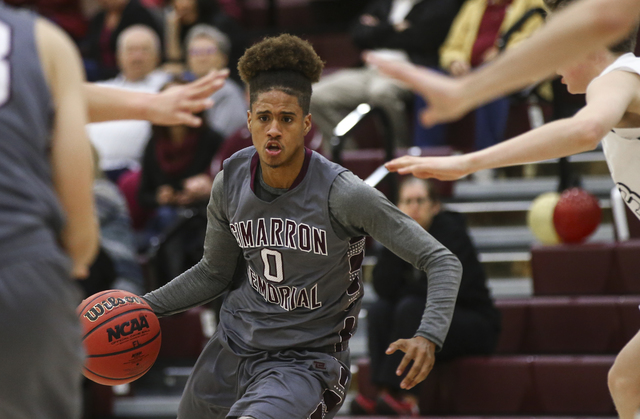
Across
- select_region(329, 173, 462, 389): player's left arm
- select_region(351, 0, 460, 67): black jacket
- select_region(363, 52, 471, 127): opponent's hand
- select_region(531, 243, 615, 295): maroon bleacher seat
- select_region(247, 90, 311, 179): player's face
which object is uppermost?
select_region(351, 0, 460, 67): black jacket

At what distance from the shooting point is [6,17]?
2.03 m

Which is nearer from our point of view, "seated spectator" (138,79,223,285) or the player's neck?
the player's neck

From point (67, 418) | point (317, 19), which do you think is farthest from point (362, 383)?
point (317, 19)

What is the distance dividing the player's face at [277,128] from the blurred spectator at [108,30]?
5425 millimetres

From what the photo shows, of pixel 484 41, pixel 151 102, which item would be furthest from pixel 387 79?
pixel 151 102

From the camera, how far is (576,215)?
17.5 feet

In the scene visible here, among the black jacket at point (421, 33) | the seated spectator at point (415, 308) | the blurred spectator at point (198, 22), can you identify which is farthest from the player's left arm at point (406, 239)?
the blurred spectator at point (198, 22)

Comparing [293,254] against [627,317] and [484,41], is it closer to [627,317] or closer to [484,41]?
[627,317]

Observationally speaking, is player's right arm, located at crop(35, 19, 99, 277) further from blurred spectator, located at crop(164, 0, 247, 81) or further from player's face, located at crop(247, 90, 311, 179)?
blurred spectator, located at crop(164, 0, 247, 81)

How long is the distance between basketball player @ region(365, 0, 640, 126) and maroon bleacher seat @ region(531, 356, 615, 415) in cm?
323

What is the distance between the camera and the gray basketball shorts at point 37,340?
1.95 metres

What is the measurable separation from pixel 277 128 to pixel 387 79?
3864mm

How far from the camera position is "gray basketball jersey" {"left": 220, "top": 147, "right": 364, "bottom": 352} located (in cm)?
317

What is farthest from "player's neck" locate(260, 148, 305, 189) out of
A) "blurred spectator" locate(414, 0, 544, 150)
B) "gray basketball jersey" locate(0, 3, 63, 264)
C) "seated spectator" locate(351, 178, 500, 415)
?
"blurred spectator" locate(414, 0, 544, 150)
